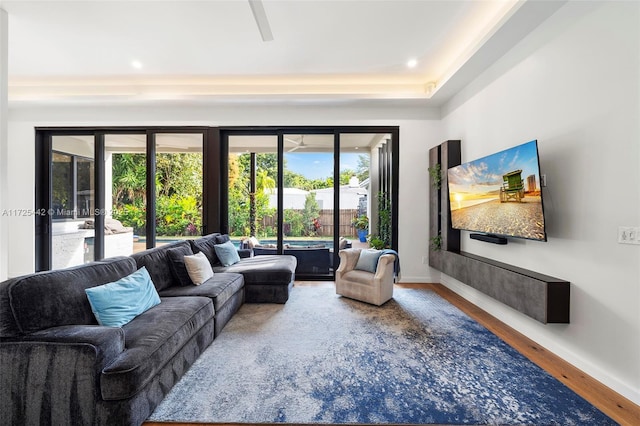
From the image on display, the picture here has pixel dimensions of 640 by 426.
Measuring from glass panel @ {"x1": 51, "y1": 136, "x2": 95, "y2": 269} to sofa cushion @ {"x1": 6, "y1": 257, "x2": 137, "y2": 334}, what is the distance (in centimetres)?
375

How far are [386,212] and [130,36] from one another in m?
4.25

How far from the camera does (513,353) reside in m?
2.36

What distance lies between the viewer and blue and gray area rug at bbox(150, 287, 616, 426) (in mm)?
1647

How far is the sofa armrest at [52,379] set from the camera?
4.67 feet

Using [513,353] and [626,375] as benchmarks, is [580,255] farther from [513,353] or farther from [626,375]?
[513,353]

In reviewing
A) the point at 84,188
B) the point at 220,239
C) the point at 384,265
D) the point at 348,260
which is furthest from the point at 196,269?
the point at 84,188

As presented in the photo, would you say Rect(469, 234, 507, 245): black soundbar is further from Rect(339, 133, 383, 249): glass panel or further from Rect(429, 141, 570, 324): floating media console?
Rect(339, 133, 383, 249): glass panel

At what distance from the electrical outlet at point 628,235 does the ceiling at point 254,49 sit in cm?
184

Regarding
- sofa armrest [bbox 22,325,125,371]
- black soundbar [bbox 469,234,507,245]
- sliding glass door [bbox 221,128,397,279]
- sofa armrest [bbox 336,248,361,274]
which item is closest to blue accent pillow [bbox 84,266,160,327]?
sofa armrest [bbox 22,325,125,371]

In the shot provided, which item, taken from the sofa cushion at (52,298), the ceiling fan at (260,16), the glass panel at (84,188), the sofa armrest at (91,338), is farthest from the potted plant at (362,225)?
the glass panel at (84,188)

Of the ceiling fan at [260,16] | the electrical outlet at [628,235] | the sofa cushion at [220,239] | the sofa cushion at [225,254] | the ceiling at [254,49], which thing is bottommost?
the sofa cushion at [225,254]

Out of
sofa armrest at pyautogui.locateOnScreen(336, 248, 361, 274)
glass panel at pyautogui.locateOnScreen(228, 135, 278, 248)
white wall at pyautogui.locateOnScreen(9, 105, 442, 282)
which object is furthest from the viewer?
glass panel at pyautogui.locateOnScreen(228, 135, 278, 248)

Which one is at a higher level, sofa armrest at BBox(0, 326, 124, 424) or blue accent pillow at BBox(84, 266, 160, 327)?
blue accent pillow at BBox(84, 266, 160, 327)

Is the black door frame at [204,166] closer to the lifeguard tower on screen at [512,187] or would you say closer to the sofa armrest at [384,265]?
the sofa armrest at [384,265]
